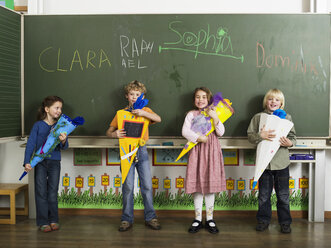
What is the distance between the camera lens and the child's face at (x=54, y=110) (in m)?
2.89

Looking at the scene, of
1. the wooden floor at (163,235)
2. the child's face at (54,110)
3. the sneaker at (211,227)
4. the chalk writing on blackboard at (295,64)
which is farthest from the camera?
the chalk writing on blackboard at (295,64)

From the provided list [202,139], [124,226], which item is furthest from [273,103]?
[124,226]

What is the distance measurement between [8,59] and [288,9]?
260cm

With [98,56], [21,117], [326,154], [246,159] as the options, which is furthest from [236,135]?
[21,117]

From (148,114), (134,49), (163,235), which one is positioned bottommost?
(163,235)

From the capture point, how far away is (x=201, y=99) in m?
2.90

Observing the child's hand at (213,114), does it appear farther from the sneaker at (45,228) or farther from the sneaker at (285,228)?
the sneaker at (45,228)

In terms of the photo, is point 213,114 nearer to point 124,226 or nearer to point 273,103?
point 273,103

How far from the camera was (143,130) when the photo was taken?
289 cm

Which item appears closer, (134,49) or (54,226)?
(54,226)

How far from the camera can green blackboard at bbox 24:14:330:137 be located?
3.05 metres

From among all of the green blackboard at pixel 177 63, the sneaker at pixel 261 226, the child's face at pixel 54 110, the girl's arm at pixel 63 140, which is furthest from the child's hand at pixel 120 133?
the sneaker at pixel 261 226

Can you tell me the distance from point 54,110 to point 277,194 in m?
2.02

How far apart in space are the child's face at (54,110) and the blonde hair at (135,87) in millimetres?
584
